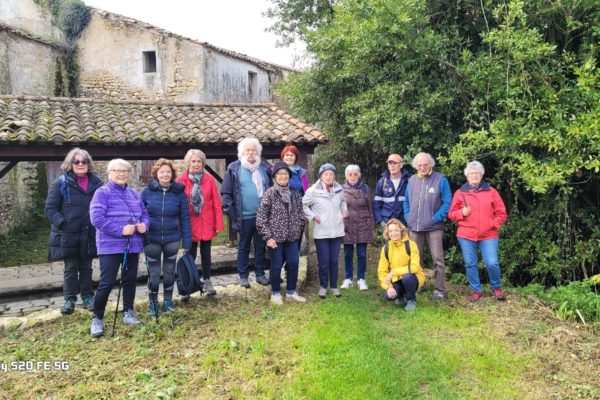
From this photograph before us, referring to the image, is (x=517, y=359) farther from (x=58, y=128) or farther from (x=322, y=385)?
(x=58, y=128)

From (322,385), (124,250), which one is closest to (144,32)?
(124,250)

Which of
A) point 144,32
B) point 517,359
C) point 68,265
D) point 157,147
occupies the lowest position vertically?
point 517,359

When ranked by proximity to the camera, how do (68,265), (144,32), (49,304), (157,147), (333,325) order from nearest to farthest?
(333,325) < (68,265) < (49,304) < (157,147) < (144,32)

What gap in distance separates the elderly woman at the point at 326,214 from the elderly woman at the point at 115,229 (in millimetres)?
2011

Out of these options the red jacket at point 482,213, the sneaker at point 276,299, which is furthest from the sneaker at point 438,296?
the sneaker at point 276,299

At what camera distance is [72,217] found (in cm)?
480

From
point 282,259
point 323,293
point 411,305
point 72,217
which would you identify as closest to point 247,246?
point 282,259

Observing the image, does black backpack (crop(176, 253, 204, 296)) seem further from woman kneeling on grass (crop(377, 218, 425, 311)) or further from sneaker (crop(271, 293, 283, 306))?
woman kneeling on grass (crop(377, 218, 425, 311))

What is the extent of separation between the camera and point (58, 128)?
6645 millimetres

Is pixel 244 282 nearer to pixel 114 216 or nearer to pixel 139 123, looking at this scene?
pixel 114 216

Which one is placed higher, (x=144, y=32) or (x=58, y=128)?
(x=144, y=32)

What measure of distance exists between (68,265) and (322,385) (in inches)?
132

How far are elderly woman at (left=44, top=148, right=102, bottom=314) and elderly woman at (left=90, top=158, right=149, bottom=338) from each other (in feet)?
2.14

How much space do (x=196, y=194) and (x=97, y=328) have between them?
178cm
